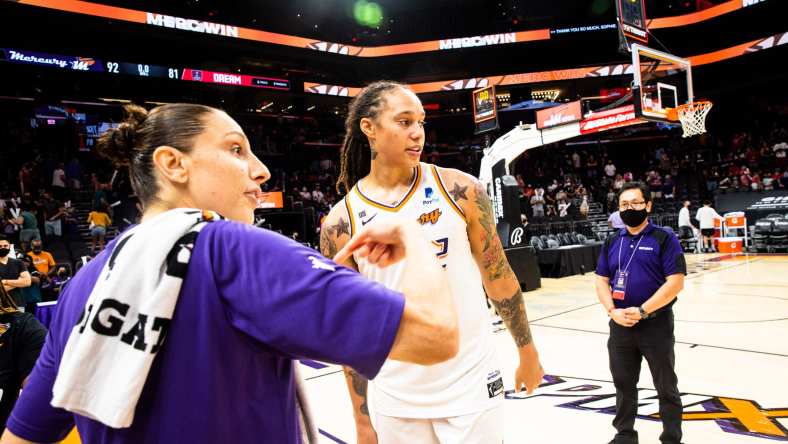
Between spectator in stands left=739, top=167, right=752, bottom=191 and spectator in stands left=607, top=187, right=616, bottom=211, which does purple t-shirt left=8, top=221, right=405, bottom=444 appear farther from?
spectator in stands left=739, top=167, right=752, bottom=191

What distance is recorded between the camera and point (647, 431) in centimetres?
380

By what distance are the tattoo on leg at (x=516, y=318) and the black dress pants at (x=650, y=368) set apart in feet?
5.79

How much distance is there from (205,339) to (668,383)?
3502 mm

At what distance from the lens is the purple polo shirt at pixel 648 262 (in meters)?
3.66

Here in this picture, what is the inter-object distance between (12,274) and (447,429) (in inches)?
249

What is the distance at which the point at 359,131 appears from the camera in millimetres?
2627

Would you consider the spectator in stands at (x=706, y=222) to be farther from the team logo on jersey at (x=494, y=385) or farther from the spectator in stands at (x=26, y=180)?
the spectator in stands at (x=26, y=180)

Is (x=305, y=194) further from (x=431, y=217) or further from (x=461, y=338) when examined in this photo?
(x=461, y=338)

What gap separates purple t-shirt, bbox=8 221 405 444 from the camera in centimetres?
80

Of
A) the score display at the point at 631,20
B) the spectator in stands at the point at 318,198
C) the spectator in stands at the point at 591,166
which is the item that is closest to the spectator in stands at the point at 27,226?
the spectator in stands at the point at 318,198

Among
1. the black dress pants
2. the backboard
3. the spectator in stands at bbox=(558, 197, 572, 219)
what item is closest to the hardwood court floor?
the black dress pants

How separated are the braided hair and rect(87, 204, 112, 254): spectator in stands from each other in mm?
11861

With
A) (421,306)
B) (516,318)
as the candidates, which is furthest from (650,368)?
(421,306)

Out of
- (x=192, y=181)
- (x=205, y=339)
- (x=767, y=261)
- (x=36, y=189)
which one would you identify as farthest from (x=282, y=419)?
(x=36, y=189)
